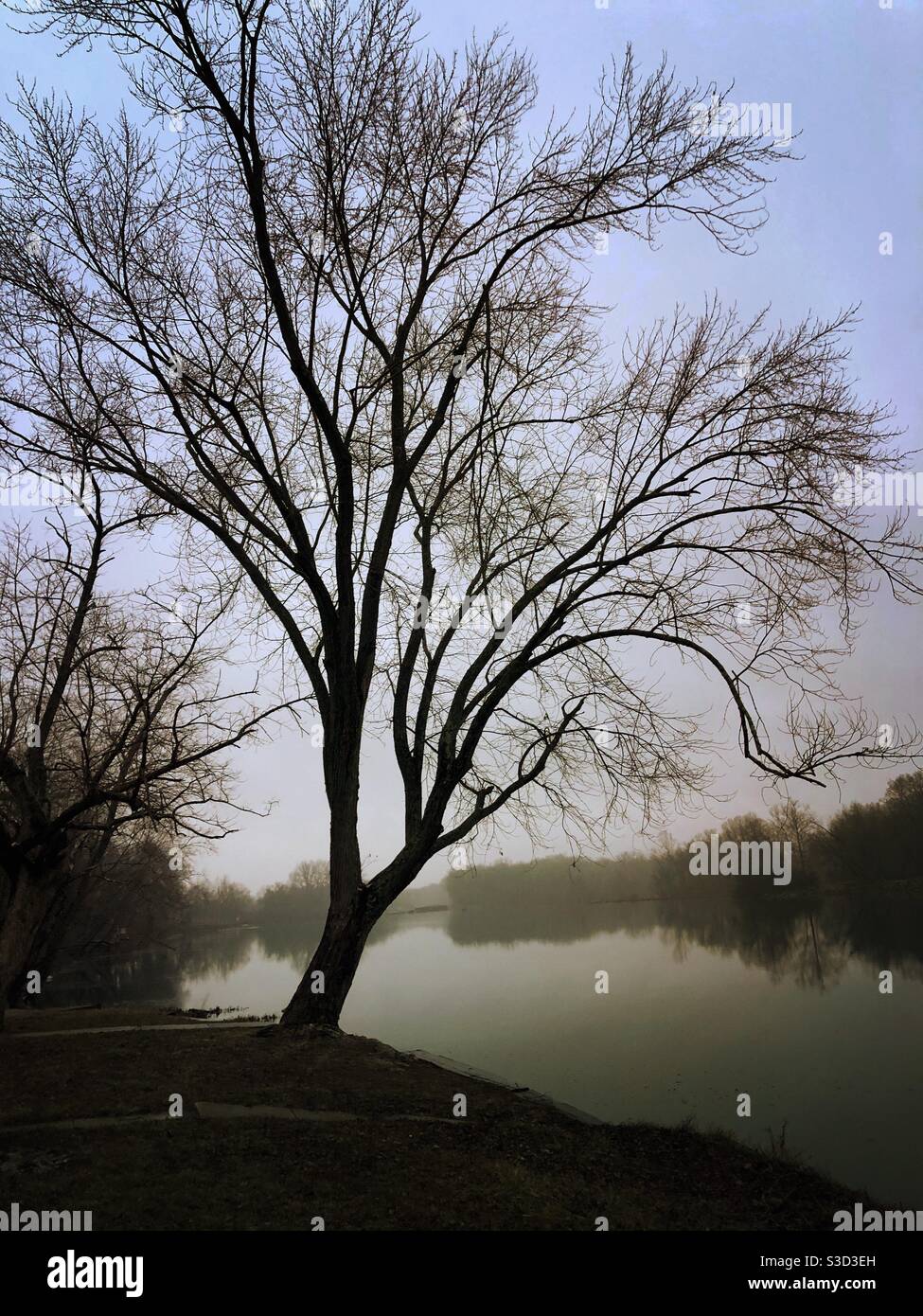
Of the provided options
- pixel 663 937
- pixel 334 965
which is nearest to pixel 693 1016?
pixel 334 965

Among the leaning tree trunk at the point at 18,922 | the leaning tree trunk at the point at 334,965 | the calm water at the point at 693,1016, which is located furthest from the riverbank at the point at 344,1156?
the leaning tree trunk at the point at 18,922

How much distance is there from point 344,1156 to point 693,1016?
38.9 feet

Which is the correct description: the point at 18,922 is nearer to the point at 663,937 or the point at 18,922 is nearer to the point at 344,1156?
the point at 344,1156

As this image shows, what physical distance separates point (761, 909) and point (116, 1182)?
3932cm

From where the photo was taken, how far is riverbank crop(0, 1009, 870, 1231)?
4793 mm

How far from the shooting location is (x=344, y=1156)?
5.66 metres

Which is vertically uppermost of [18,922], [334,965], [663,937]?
[18,922]

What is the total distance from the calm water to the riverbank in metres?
2.05

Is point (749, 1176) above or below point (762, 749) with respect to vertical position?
below

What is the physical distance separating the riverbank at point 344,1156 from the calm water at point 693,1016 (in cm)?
205

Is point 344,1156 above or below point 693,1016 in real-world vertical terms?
above
